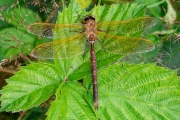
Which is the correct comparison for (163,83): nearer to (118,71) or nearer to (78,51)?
(118,71)

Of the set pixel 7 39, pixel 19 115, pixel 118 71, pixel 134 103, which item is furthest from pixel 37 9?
pixel 134 103

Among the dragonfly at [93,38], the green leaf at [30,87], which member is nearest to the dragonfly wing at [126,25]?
the dragonfly at [93,38]

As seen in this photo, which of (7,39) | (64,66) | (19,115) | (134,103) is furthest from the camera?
(19,115)

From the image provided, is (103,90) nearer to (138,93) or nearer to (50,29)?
(138,93)

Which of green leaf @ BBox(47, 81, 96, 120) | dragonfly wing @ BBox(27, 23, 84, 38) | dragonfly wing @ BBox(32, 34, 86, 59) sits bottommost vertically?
green leaf @ BBox(47, 81, 96, 120)

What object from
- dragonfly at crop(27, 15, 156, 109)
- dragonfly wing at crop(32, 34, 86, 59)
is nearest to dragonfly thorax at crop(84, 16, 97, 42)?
dragonfly at crop(27, 15, 156, 109)

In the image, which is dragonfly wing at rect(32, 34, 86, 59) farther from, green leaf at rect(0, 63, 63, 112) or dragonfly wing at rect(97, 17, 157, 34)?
dragonfly wing at rect(97, 17, 157, 34)

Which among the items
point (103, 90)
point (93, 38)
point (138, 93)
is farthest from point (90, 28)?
point (138, 93)
